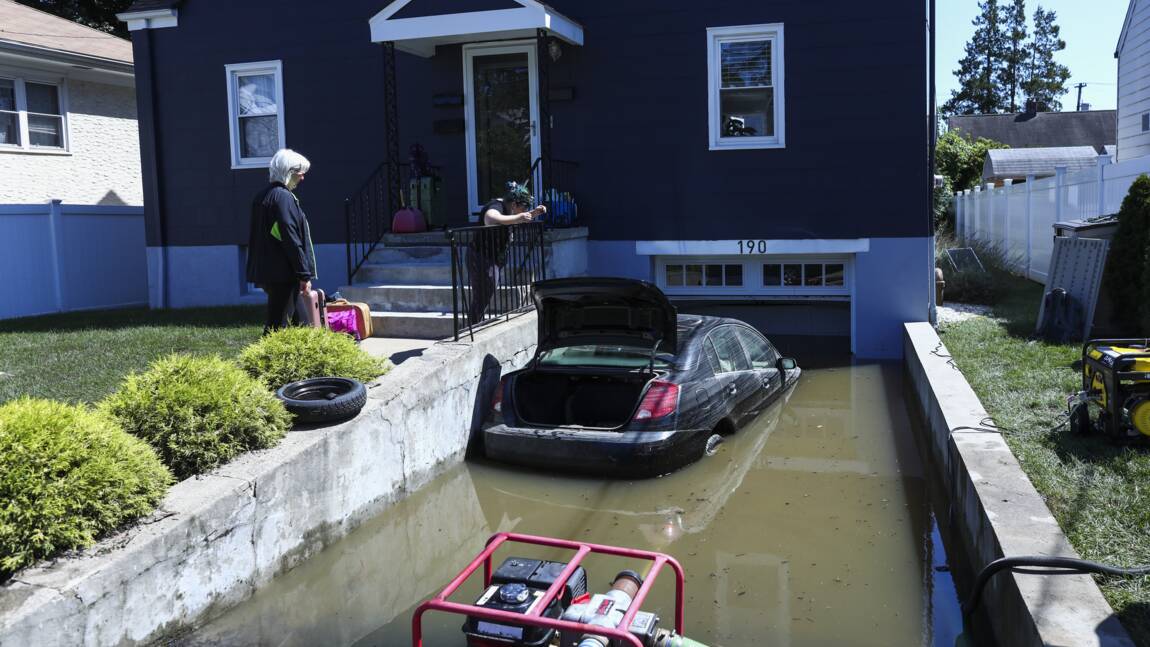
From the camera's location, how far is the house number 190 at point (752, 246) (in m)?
11.7

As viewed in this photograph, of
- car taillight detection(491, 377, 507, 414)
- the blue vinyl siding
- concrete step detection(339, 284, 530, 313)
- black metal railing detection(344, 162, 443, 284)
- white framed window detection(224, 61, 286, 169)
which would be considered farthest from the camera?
white framed window detection(224, 61, 286, 169)

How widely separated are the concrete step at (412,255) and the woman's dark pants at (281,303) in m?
3.47

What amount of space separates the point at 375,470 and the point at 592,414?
1946mm

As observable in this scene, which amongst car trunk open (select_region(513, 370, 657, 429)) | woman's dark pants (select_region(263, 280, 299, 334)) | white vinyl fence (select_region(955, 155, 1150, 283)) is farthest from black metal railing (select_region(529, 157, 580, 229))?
white vinyl fence (select_region(955, 155, 1150, 283))

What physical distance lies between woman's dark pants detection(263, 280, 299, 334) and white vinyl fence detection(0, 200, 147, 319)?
8676 mm

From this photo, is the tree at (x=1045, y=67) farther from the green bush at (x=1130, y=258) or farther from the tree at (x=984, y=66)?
the green bush at (x=1130, y=258)

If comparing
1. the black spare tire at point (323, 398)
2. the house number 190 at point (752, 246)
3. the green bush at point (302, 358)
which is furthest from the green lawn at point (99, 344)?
the house number 190 at point (752, 246)

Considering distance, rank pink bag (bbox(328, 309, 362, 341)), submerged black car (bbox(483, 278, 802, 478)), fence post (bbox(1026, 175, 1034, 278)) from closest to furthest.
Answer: submerged black car (bbox(483, 278, 802, 478))
pink bag (bbox(328, 309, 362, 341))
fence post (bbox(1026, 175, 1034, 278))

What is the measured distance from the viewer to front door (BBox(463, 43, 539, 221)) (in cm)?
1229

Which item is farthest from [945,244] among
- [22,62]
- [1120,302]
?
[22,62]

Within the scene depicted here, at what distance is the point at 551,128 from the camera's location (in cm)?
1216

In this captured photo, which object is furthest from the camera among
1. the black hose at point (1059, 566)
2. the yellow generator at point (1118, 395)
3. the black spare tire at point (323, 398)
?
the black spare tire at point (323, 398)

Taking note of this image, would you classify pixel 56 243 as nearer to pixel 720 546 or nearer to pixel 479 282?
pixel 479 282

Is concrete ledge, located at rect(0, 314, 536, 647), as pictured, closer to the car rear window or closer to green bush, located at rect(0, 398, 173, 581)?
green bush, located at rect(0, 398, 173, 581)
